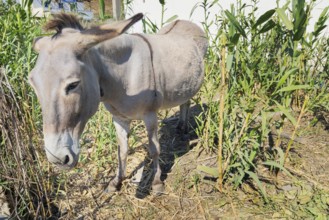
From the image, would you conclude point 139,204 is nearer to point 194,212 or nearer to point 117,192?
point 117,192

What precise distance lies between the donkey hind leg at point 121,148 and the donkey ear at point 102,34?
2.93ft

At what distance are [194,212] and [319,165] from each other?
1.23m

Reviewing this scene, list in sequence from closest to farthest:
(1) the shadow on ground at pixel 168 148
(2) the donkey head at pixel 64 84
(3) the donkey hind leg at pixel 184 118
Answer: (2) the donkey head at pixel 64 84 → (1) the shadow on ground at pixel 168 148 → (3) the donkey hind leg at pixel 184 118

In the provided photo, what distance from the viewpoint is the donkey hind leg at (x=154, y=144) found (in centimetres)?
202

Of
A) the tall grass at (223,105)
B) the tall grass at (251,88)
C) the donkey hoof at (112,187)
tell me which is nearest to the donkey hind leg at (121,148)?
the donkey hoof at (112,187)

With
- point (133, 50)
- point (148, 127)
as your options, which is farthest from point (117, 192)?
point (133, 50)

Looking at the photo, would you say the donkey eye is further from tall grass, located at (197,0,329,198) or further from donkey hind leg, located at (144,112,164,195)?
tall grass, located at (197,0,329,198)

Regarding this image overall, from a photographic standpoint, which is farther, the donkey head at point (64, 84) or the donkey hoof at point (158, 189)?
the donkey hoof at point (158, 189)

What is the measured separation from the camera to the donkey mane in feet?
4.64

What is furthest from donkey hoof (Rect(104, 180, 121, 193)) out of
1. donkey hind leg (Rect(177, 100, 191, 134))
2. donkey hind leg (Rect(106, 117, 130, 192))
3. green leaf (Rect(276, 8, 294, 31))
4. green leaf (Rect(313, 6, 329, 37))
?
green leaf (Rect(313, 6, 329, 37))

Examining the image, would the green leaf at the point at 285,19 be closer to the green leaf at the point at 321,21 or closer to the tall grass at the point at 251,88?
the tall grass at the point at 251,88

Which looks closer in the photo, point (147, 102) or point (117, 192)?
point (147, 102)

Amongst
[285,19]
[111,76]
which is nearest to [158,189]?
[111,76]

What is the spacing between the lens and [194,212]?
2.02 metres
